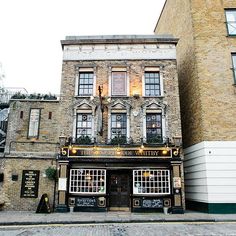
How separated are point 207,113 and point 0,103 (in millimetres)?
15703

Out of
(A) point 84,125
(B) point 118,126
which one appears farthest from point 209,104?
(A) point 84,125

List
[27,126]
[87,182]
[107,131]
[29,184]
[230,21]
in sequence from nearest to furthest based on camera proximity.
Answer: [87,182]
[29,184]
[107,131]
[27,126]
[230,21]

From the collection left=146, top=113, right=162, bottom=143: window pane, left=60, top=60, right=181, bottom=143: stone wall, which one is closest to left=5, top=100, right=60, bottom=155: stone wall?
left=60, top=60, right=181, bottom=143: stone wall

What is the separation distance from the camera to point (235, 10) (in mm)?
16547

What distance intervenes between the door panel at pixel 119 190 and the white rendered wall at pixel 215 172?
4309 millimetres

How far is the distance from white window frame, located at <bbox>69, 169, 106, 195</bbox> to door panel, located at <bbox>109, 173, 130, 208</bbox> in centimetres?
70

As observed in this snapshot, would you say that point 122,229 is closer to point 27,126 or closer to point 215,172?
point 215,172

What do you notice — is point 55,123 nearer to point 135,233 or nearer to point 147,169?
point 147,169

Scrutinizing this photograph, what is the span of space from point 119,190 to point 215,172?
226 inches

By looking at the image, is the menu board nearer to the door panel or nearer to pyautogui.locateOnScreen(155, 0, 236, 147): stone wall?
the door panel

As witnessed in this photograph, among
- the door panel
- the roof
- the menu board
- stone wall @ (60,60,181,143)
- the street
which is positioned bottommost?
the street

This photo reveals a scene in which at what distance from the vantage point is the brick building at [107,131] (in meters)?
14.6

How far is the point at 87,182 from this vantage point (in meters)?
14.9

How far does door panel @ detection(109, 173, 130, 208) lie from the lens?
48.8 feet
